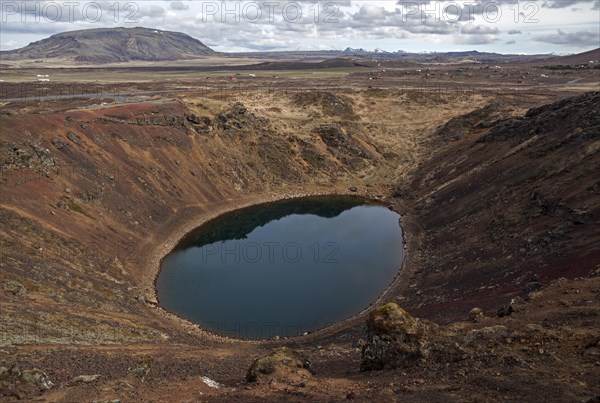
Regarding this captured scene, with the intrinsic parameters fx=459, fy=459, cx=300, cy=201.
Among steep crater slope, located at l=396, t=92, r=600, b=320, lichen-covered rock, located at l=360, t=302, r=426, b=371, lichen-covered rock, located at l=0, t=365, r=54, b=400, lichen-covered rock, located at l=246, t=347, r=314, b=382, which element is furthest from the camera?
steep crater slope, located at l=396, t=92, r=600, b=320

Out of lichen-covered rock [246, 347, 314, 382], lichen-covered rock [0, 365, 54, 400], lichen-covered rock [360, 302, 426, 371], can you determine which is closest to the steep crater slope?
lichen-covered rock [360, 302, 426, 371]

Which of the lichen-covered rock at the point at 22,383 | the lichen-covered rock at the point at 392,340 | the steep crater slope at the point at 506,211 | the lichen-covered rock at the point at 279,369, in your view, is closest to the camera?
the lichen-covered rock at the point at 22,383

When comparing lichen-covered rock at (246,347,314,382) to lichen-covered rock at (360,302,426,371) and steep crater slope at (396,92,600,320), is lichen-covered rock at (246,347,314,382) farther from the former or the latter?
steep crater slope at (396,92,600,320)

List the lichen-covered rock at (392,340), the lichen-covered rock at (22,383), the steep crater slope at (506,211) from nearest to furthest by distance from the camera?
the lichen-covered rock at (22,383) → the lichen-covered rock at (392,340) → the steep crater slope at (506,211)

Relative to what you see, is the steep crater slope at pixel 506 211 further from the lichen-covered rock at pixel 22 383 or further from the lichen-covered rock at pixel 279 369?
the lichen-covered rock at pixel 22 383

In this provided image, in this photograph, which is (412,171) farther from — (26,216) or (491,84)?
(491,84)

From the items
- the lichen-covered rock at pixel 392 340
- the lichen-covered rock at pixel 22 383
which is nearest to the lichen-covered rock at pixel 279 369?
the lichen-covered rock at pixel 392 340

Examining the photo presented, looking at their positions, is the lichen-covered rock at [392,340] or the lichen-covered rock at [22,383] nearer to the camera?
the lichen-covered rock at [22,383]

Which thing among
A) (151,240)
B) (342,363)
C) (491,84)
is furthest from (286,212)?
(491,84)
